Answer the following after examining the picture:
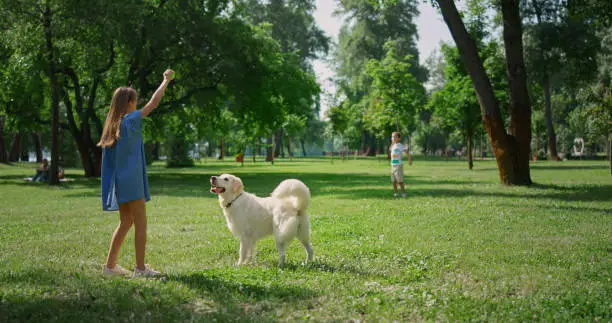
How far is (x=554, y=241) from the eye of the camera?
27.5ft

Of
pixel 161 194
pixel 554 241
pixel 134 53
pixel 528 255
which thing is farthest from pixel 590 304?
pixel 134 53

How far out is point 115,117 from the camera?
19.3ft

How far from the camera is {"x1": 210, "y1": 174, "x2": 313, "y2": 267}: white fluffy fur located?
6.70 metres

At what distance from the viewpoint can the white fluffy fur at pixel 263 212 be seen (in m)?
6.70

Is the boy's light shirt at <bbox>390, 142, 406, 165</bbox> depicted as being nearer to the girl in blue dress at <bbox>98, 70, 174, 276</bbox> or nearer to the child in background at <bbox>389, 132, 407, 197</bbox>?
the child in background at <bbox>389, 132, 407, 197</bbox>

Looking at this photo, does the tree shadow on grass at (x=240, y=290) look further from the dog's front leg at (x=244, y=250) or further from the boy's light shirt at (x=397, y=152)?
the boy's light shirt at (x=397, y=152)

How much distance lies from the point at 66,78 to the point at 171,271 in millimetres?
24348

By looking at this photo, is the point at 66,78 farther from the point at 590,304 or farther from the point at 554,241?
the point at 590,304

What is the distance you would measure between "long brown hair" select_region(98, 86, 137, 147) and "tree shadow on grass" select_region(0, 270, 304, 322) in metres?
1.66

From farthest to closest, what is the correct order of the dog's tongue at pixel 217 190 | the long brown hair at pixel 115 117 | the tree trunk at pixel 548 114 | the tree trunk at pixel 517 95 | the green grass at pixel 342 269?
the tree trunk at pixel 548 114 < the tree trunk at pixel 517 95 < the dog's tongue at pixel 217 190 < the long brown hair at pixel 115 117 < the green grass at pixel 342 269

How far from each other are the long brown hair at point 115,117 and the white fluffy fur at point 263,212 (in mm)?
1439

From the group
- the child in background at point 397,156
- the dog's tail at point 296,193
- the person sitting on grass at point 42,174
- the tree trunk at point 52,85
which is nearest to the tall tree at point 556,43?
the child in background at point 397,156

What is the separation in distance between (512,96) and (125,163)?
1618 cm

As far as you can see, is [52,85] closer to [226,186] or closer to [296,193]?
[226,186]
